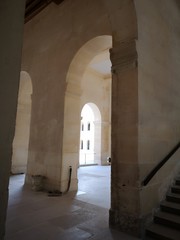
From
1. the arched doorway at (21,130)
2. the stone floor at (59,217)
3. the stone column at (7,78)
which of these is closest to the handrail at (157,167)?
the stone floor at (59,217)

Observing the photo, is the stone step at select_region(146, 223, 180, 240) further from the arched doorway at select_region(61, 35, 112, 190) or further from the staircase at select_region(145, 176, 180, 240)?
the arched doorway at select_region(61, 35, 112, 190)

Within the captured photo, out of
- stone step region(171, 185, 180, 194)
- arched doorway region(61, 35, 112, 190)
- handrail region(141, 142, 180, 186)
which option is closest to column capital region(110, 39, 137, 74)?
arched doorway region(61, 35, 112, 190)

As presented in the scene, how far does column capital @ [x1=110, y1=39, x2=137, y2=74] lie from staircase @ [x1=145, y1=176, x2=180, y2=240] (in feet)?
8.10

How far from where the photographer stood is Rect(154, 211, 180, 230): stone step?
3.02 m

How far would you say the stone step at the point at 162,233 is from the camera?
277cm

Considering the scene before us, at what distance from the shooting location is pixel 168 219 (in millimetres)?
3125

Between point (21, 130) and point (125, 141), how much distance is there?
6.26 m

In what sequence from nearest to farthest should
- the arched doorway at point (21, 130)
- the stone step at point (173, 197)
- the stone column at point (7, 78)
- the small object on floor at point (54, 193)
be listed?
the stone column at point (7, 78) → the stone step at point (173, 197) → the small object on floor at point (54, 193) → the arched doorway at point (21, 130)

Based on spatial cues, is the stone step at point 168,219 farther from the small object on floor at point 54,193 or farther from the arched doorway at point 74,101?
the arched doorway at point 74,101

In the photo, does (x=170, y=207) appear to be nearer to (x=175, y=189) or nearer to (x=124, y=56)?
(x=175, y=189)

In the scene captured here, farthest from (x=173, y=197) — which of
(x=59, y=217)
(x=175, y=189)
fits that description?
(x=59, y=217)

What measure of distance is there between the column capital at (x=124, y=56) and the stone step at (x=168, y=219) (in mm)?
2496

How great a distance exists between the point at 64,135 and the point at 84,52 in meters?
2.34

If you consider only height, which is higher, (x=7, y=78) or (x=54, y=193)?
(x=7, y=78)
